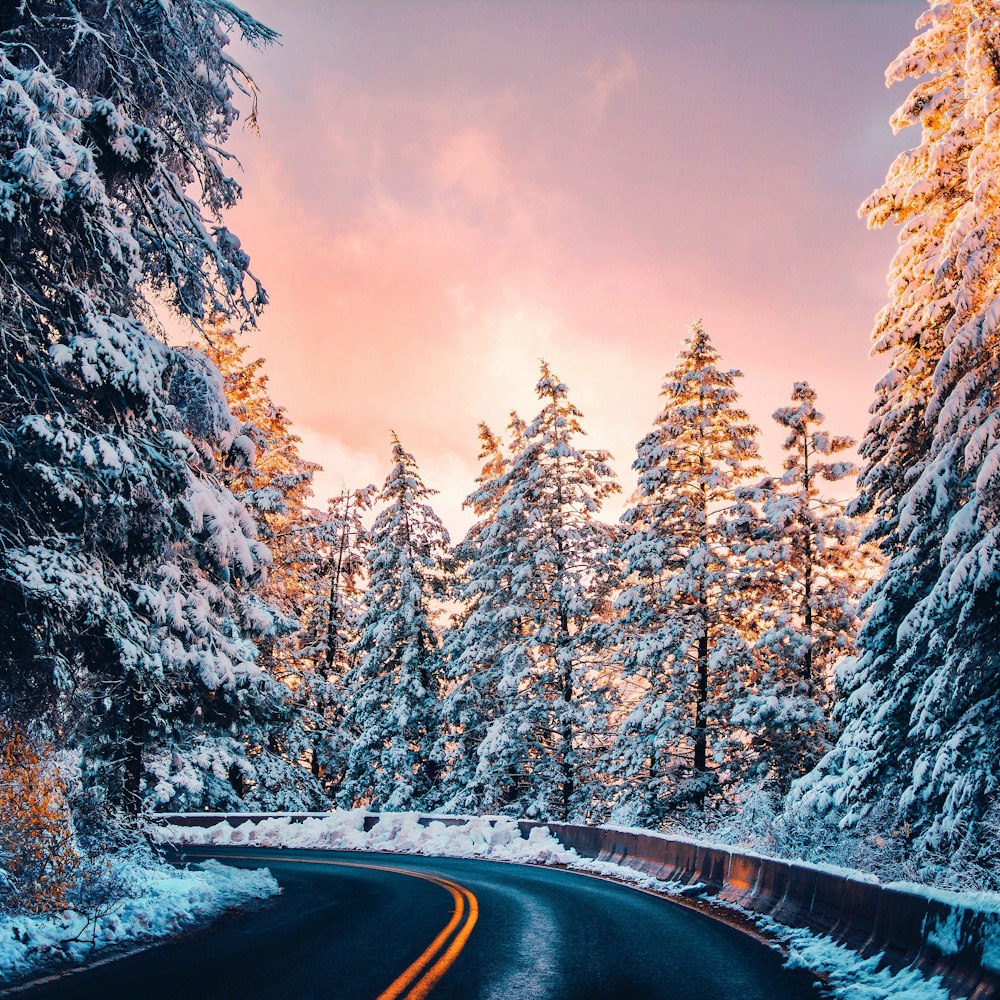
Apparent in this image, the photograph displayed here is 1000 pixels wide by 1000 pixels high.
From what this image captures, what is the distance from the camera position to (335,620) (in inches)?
1462

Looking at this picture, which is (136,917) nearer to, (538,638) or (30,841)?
(30,841)

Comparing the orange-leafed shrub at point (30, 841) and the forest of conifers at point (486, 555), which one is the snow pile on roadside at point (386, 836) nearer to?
the forest of conifers at point (486, 555)

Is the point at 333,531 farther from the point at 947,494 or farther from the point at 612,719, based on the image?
the point at 947,494

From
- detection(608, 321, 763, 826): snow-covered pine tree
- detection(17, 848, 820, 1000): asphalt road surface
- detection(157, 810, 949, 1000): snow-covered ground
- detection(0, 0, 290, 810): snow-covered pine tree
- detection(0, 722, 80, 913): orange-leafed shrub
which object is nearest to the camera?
detection(17, 848, 820, 1000): asphalt road surface

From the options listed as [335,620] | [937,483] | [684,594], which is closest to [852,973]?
[937,483]

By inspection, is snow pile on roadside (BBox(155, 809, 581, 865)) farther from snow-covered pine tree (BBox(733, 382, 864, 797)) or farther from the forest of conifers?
snow-covered pine tree (BBox(733, 382, 864, 797))

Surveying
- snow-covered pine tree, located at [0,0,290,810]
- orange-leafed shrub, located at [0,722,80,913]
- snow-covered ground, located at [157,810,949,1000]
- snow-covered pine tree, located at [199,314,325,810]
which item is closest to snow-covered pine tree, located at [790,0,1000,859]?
snow-covered ground, located at [157,810,949,1000]

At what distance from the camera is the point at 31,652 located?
8586 millimetres

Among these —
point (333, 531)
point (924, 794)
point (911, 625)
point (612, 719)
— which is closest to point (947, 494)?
point (911, 625)

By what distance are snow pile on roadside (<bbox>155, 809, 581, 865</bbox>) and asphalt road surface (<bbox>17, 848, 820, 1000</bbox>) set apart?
9728 mm

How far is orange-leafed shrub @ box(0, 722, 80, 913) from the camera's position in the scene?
747 centimetres

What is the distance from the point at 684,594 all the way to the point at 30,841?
64.7 feet

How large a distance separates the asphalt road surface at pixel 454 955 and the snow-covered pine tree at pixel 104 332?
3.31 meters

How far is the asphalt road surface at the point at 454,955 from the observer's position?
6.11 meters
